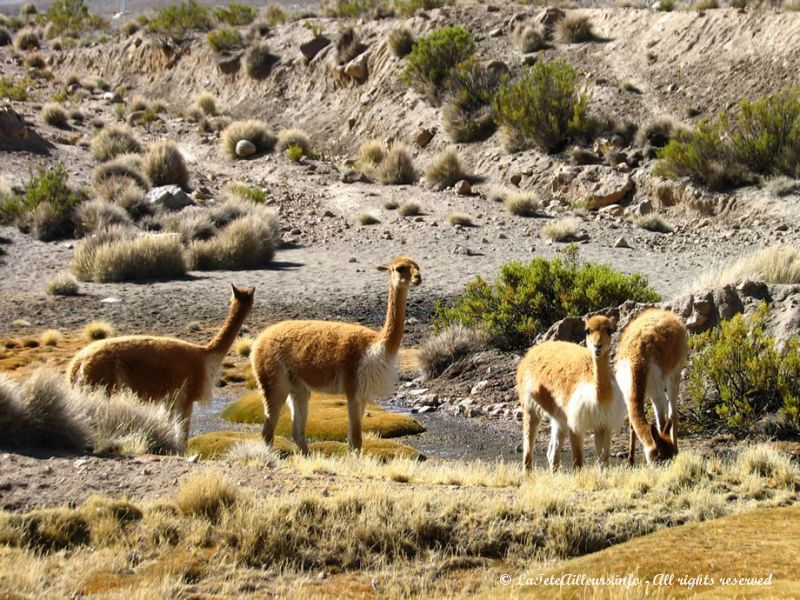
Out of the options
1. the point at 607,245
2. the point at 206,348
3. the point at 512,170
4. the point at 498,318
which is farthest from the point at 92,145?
the point at 206,348

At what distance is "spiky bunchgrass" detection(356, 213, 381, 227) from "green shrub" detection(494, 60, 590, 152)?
550 centimetres

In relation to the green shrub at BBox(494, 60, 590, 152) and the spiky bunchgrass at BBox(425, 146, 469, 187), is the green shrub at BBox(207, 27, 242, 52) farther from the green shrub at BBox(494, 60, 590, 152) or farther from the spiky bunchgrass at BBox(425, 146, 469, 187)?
the spiky bunchgrass at BBox(425, 146, 469, 187)

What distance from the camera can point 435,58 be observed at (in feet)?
104

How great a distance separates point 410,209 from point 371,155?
7.04m

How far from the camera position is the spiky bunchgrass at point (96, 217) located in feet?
69.9

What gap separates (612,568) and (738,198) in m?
18.0

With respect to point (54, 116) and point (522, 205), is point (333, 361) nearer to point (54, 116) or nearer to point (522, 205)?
point (522, 205)

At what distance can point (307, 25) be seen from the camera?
39656 millimetres

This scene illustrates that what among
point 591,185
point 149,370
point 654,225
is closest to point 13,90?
point 591,185

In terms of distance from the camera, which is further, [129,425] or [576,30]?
[576,30]

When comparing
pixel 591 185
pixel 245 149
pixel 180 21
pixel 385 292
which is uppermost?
pixel 180 21

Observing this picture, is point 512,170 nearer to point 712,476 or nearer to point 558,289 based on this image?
point 558,289

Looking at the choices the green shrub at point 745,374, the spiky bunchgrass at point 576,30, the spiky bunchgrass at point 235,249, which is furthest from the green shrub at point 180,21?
the green shrub at point 745,374

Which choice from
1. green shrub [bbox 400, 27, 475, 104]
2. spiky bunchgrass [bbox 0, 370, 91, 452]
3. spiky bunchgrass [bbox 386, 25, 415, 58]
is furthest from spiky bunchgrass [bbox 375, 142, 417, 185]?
spiky bunchgrass [bbox 0, 370, 91, 452]
